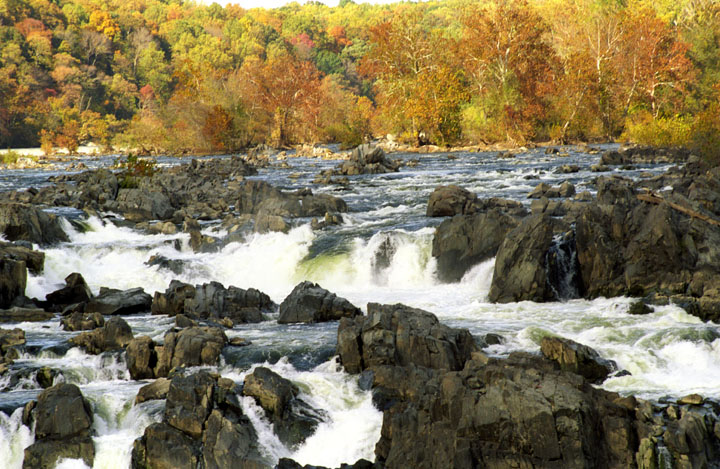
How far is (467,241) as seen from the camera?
17.7 m

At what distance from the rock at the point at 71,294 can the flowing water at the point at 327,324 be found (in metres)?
1.09

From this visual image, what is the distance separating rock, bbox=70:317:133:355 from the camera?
1160 centimetres

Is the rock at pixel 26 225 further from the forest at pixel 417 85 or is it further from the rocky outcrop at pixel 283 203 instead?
the forest at pixel 417 85

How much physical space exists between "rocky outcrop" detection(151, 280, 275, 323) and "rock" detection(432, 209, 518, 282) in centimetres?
503

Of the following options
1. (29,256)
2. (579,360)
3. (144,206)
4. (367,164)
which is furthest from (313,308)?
(367,164)

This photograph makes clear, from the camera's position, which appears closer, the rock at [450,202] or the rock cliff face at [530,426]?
the rock cliff face at [530,426]

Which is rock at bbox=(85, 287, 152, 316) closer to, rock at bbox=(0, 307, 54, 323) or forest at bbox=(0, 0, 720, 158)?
rock at bbox=(0, 307, 54, 323)

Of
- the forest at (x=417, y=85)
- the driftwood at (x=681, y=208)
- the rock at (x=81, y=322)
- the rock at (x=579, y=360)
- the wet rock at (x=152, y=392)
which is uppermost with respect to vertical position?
the forest at (x=417, y=85)

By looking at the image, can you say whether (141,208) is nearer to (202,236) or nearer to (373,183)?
(202,236)

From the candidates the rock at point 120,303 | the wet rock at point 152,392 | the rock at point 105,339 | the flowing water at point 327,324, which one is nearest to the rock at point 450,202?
the flowing water at point 327,324

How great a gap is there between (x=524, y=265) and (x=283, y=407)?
7800 millimetres

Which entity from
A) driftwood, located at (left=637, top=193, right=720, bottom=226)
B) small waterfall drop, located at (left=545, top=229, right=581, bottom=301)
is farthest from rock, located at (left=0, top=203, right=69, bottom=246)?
driftwood, located at (left=637, top=193, right=720, bottom=226)

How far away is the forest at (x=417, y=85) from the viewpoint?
169 feet

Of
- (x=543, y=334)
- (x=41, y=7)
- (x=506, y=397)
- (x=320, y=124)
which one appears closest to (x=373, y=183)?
(x=543, y=334)
